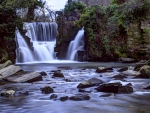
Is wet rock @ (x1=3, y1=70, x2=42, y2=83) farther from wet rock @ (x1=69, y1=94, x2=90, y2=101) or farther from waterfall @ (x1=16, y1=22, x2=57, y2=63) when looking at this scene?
waterfall @ (x1=16, y1=22, x2=57, y2=63)

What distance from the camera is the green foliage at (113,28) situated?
806 inches

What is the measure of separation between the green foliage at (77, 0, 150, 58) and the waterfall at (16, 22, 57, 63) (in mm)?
3393

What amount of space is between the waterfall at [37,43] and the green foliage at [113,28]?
3393mm

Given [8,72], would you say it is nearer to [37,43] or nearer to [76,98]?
[76,98]

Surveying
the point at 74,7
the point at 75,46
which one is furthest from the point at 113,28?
the point at 74,7

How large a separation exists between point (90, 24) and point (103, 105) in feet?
54.0

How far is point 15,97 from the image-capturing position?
6.59m

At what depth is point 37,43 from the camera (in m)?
22.2

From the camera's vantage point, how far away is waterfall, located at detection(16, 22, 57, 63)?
20406mm

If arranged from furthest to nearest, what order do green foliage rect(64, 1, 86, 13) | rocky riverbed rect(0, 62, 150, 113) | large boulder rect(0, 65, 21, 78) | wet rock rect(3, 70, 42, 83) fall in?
green foliage rect(64, 1, 86, 13) < large boulder rect(0, 65, 21, 78) < wet rock rect(3, 70, 42, 83) < rocky riverbed rect(0, 62, 150, 113)

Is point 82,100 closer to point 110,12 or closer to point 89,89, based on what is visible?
point 89,89

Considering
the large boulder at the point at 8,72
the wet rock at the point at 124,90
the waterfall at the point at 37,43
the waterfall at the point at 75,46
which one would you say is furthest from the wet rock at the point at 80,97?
the waterfall at the point at 75,46

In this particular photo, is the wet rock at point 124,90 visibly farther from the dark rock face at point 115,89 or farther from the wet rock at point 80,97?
the wet rock at point 80,97

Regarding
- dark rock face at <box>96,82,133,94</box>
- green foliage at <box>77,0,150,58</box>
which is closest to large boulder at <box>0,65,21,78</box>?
dark rock face at <box>96,82,133,94</box>
